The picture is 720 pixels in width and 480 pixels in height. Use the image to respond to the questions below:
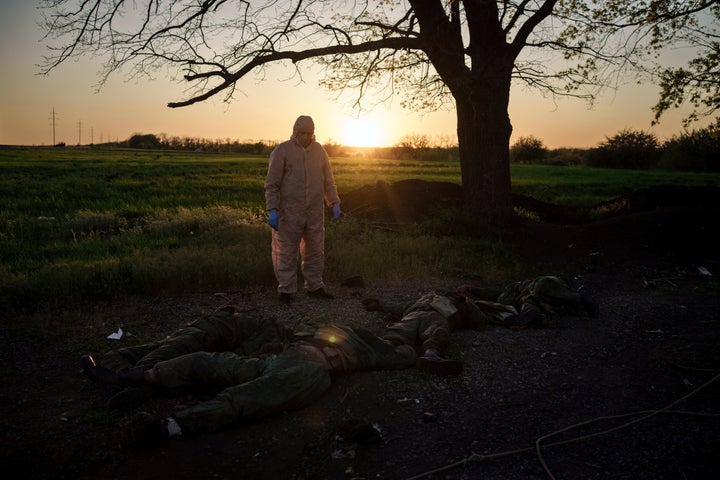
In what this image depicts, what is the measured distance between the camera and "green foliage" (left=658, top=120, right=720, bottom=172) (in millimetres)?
38453

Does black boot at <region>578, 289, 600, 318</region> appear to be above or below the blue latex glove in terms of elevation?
below

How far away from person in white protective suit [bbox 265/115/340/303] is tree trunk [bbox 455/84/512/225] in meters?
5.03

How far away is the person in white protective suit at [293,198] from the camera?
7.30 meters

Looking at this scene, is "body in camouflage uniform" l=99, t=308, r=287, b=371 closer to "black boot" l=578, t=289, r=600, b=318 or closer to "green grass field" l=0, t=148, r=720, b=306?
"green grass field" l=0, t=148, r=720, b=306

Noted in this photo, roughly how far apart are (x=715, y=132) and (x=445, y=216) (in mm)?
6883

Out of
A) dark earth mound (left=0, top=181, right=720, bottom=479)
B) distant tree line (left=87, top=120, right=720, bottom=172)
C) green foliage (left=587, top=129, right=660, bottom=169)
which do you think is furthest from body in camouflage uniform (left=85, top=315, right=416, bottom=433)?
green foliage (left=587, top=129, right=660, bottom=169)

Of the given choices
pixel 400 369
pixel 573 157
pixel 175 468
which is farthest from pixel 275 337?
pixel 573 157

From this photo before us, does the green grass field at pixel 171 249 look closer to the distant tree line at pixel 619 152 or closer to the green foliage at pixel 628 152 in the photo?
the distant tree line at pixel 619 152

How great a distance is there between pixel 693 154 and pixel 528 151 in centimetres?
1810

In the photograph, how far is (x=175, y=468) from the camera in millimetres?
3535

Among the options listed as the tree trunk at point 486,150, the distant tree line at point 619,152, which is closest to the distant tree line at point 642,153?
the distant tree line at point 619,152

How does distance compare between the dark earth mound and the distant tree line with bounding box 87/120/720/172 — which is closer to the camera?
the dark earth mound

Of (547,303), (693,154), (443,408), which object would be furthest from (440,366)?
(693,154)

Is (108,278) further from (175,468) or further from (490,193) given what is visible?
(490,193)
